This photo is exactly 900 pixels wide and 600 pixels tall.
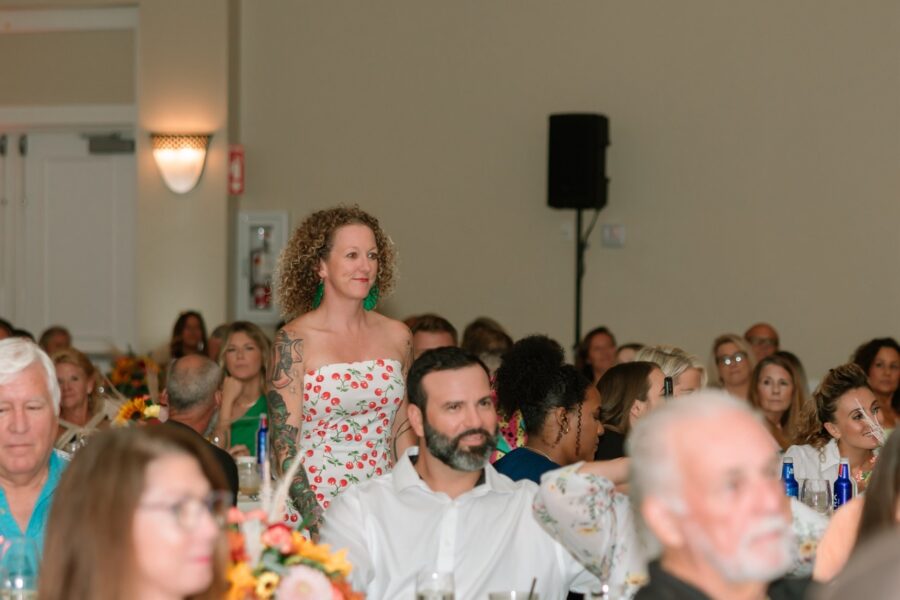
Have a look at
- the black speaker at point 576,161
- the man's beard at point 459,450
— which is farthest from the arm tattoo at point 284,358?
the black speaker at point 576,161

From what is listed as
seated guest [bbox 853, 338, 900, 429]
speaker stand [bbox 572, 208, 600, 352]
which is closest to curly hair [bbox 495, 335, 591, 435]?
seated guest [bbox 853, 338, 900, 429]

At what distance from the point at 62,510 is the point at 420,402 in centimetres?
169

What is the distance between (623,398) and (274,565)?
108 inches

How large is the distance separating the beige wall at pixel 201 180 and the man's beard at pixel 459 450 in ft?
24.4

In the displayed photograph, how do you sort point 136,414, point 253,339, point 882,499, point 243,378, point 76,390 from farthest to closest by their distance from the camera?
point 253,339, point 243,378, point 76,390, point 136,414, point 882,499

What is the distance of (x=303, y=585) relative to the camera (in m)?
2.74

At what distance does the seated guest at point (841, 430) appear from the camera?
5969 mm

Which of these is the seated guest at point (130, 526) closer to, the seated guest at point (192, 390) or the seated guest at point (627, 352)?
the seated guest at point (192, 390)

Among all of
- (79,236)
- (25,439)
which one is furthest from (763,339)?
(25,439)

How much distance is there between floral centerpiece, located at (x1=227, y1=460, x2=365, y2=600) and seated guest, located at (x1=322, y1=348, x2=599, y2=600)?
2.88ft

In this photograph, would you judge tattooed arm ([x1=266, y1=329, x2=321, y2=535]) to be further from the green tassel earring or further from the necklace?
the necklace

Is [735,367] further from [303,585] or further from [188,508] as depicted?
[188,508]

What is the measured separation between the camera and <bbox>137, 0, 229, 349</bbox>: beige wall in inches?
434

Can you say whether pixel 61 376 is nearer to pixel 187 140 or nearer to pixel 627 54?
pixel 187 140
